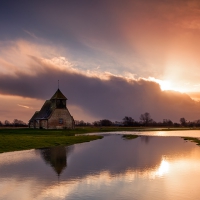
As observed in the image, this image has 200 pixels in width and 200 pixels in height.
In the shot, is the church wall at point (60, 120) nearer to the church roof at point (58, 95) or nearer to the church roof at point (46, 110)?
the church roof at point (46, 110)

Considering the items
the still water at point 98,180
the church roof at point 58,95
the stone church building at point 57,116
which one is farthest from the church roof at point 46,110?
the still water at point 98,180

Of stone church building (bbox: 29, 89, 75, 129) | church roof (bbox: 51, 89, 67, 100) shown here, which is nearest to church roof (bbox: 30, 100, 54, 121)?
stone church building (bbox: 29, 89, 75, 129)

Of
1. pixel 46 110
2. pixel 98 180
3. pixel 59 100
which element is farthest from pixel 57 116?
pixel 98 180

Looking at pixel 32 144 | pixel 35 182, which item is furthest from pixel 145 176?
pixel 32 144

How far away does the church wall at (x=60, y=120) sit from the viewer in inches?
3743

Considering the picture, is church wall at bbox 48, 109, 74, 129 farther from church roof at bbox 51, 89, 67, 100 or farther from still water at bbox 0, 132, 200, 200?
still water at bbox 0, 132, 200, 200

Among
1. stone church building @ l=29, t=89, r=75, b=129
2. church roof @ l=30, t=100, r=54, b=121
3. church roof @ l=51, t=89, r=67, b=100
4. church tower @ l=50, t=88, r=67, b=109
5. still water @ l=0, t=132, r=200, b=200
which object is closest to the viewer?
still water @ l=0, t=132, r=200, b=200

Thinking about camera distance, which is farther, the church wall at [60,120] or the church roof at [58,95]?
the church roof at [58,95]

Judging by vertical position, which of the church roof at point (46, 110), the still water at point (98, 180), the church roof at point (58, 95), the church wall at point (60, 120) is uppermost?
the church roof at point (58, 95)

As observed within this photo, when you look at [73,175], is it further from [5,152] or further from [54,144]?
[54,144]

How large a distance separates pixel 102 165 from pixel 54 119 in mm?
70257

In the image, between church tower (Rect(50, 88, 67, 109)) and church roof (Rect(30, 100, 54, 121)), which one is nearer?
church tower (Rect(50, 88, 67, 109))

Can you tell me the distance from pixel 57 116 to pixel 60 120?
1.71 meters

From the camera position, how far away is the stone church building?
9525 centimetres
